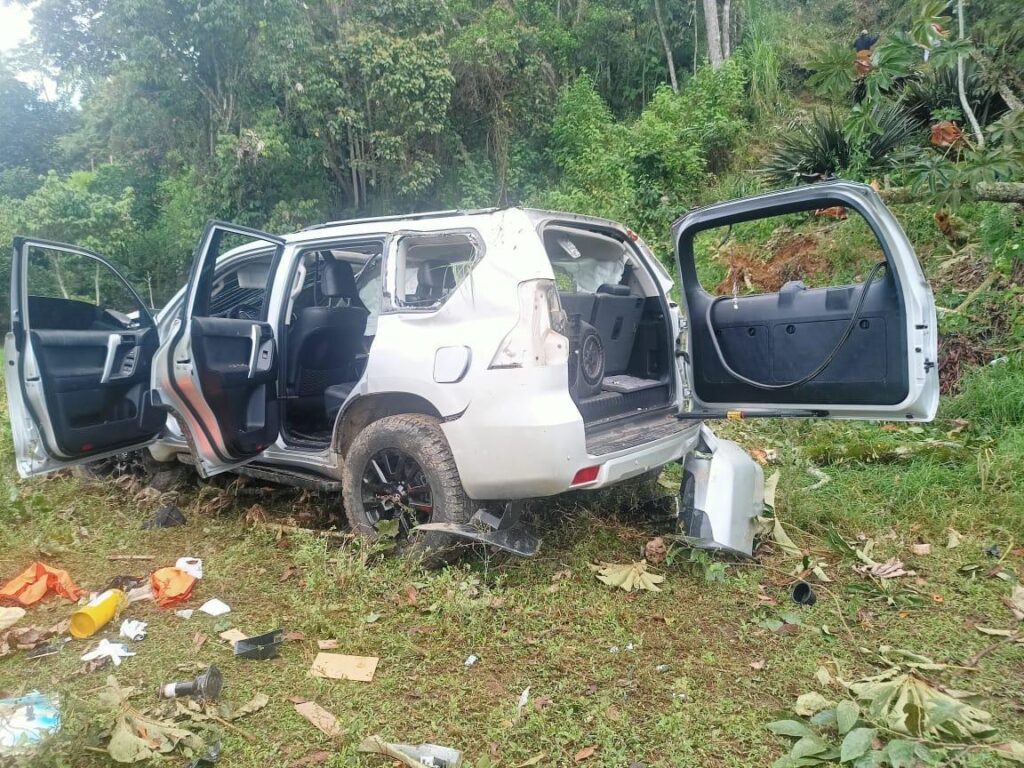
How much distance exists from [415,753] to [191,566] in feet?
6.43

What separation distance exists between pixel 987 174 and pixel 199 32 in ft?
45.2

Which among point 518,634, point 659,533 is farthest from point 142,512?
Answer: point 659,533

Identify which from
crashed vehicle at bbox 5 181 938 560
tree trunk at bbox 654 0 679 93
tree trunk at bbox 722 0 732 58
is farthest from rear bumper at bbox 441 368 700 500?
tree trunk at bbox 654 0 679 93

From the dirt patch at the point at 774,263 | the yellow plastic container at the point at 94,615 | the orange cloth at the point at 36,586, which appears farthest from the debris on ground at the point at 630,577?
the dirt patch at the point at 774,263

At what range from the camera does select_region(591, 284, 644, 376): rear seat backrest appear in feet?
13.1

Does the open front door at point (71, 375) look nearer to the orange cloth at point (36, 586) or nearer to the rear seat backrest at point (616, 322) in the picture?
the orange cloth at point (36, 586)

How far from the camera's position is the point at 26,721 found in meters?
2.27

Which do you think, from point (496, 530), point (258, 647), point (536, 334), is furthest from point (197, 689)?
point (536, 334)

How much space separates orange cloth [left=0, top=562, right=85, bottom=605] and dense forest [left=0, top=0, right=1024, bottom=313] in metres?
8.04

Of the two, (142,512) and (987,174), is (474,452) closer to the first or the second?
(142,512)

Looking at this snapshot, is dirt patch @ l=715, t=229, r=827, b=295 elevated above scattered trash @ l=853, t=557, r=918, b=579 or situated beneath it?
elevated above

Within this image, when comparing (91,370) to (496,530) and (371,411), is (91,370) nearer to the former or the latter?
(371,411)

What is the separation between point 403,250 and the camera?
3.73 m

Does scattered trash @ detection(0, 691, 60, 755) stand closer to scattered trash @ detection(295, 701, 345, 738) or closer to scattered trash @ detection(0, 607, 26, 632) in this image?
scattered trash @ detection(295, 701, 345, 738)
